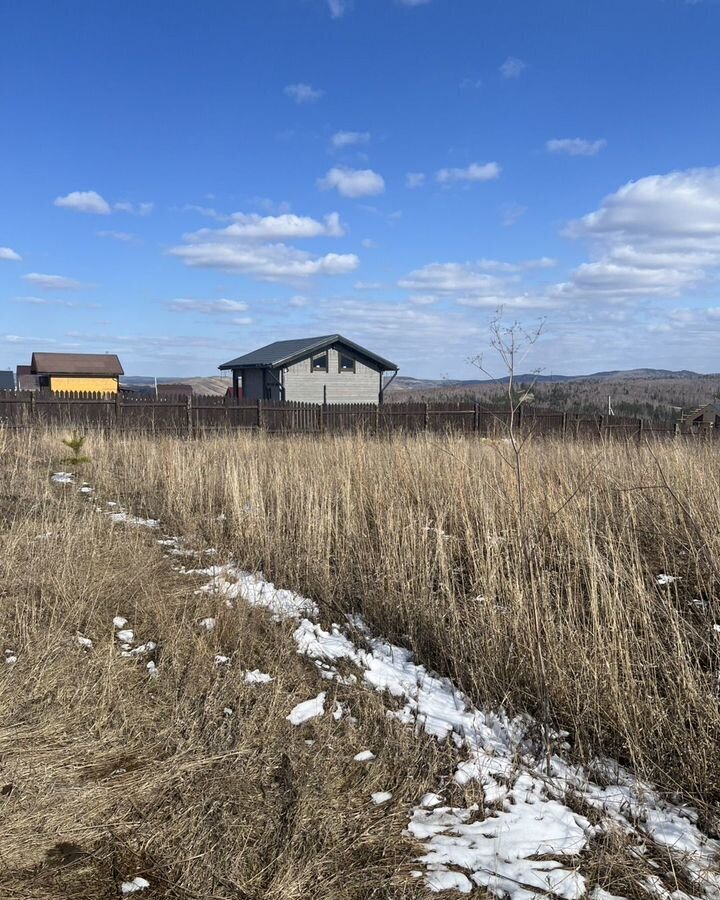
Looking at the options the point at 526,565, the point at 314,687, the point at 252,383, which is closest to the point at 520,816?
the point at 314,687

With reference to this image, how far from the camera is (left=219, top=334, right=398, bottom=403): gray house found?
93.8 feet

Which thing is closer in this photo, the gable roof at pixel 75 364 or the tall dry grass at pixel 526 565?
the tall dry grass at pixel 526 565

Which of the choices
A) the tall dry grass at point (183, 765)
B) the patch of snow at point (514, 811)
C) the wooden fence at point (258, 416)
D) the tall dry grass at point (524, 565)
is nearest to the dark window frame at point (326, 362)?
the wooden fence at point (258, 416)

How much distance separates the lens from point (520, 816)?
2018mm

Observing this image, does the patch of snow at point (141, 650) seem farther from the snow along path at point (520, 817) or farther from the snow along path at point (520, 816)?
the snow along path at point (520, 817)

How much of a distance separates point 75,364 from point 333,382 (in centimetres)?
2018

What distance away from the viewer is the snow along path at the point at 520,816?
1729mm

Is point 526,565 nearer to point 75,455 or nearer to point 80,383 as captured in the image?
point 75,455

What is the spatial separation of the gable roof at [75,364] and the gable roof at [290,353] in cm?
1180

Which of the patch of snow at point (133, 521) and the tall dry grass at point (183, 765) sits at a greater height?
the patch of snow at point (133, 521)

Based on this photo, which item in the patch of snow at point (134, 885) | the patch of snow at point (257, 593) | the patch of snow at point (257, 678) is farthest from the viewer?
the patch of snow at point (257, 593)

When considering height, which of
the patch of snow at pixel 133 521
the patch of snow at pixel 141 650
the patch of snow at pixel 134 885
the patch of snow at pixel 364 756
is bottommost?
the patch of snow at pixel 364 756

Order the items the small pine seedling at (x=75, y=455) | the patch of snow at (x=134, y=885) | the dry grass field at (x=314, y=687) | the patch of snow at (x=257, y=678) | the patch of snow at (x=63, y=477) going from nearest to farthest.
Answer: the patch of snow at (x=134, y=885) < the dry grass field at (x=314, y=687) < the patch of snow at (x=257, y=678) < the patch of snow at (x=63, y=477) < the small pine seedling at (x=75, y=455)

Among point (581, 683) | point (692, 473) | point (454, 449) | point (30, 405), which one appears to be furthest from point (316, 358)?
point (581, 683)
